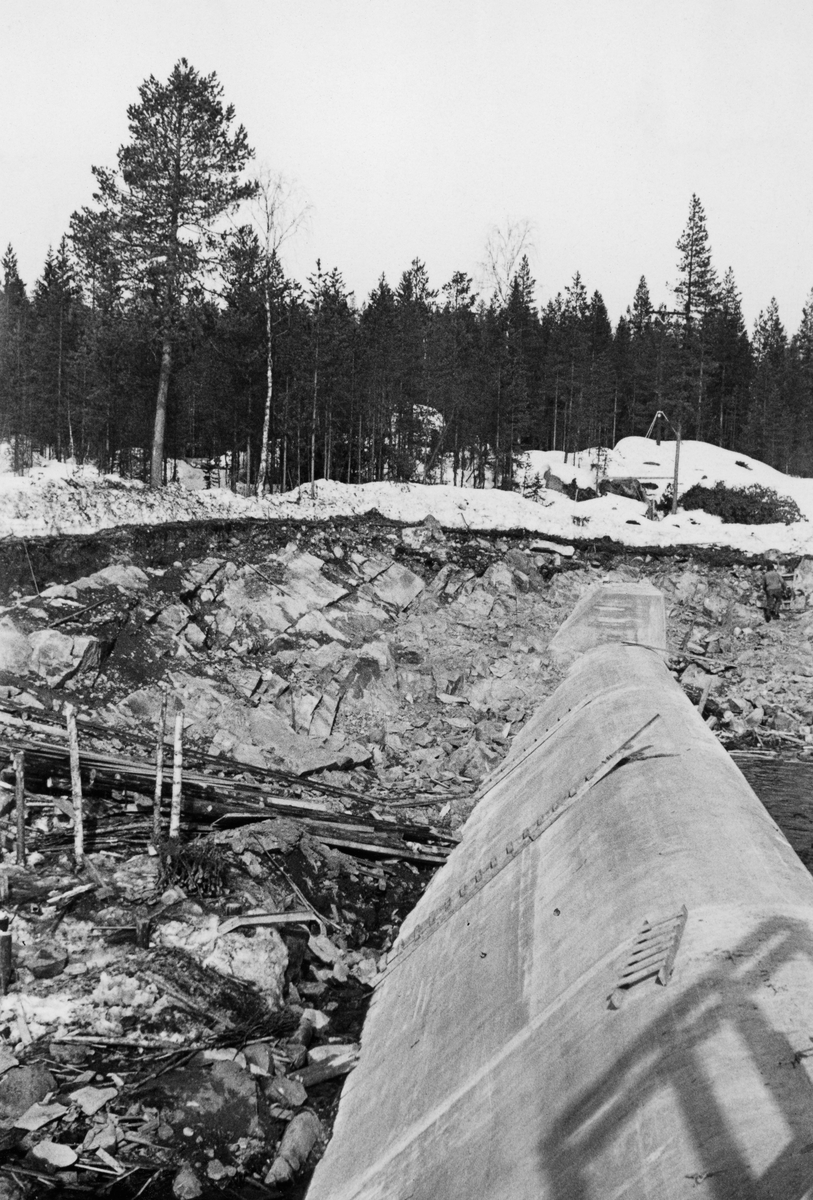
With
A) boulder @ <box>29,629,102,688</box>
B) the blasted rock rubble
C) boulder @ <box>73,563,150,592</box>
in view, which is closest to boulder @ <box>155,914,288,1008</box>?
the blasted rock rubble

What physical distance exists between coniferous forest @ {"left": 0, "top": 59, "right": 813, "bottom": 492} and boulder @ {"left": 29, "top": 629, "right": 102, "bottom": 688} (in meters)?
11.2

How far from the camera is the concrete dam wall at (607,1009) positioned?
4.75 m

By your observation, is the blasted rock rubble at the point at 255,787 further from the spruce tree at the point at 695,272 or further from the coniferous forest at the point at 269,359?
the spruce tree at the point at 695,272

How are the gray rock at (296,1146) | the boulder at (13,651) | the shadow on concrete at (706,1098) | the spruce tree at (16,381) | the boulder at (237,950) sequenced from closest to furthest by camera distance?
1. the shadow on concrete at (706,1098)
2. the gray rock at (296,1146)
3. the boulder at (237,950)
4. the boulder at (13,651)
5. the spruce tree at (16,381)

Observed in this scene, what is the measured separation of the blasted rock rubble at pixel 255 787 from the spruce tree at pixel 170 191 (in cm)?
948

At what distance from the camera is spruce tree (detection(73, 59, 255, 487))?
26141mm

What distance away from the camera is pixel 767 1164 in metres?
4.23

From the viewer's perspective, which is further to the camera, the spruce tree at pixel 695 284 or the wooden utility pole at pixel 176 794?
the spruce tree at pixel 695 284

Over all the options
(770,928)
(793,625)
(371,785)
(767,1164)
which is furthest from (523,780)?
(793,625)

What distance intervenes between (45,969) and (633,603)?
15201mm

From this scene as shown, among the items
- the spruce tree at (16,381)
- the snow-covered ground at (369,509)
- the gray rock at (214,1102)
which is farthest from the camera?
the spruce tree at (16,381)

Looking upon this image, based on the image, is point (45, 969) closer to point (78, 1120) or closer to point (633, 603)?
point (78, 1120)

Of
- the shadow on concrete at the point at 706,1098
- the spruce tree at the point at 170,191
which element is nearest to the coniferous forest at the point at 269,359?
the spruce tree at the point at 170,191

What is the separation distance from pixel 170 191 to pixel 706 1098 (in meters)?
28.5
